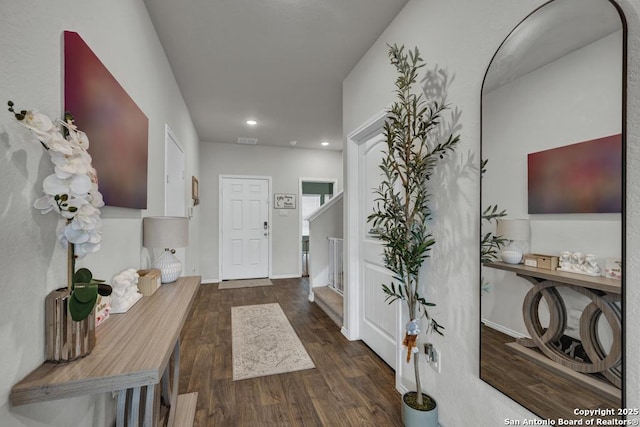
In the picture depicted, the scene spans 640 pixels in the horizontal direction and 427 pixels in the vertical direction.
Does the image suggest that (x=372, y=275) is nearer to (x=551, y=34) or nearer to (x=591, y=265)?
(x=591, y=265)

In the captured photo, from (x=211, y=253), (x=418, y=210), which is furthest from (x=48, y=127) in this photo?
(x=211, y=253)

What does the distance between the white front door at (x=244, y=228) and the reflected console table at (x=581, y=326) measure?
4987mm

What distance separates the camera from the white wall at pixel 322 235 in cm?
441

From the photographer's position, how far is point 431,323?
1.71 m

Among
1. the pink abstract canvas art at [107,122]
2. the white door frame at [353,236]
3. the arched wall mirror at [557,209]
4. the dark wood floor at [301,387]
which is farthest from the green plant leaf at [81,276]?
the white door frame at [353,236]

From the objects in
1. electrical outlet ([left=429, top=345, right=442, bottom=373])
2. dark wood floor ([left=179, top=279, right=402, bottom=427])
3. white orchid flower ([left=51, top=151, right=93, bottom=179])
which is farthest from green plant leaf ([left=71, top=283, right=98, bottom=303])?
electrical outlet ([left=429, top=345, right=442, bottom=373])

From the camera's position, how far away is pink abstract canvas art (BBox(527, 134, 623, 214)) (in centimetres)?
92

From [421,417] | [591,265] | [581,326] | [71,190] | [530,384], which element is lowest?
[421,417]

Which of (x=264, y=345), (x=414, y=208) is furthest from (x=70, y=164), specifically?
(x=264, y=345)

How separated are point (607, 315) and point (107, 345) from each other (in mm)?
1656

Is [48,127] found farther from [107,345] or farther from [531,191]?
[531,191]

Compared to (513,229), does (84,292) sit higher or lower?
lower

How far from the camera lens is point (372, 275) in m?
2.63

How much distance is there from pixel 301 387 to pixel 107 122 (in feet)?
6.63
